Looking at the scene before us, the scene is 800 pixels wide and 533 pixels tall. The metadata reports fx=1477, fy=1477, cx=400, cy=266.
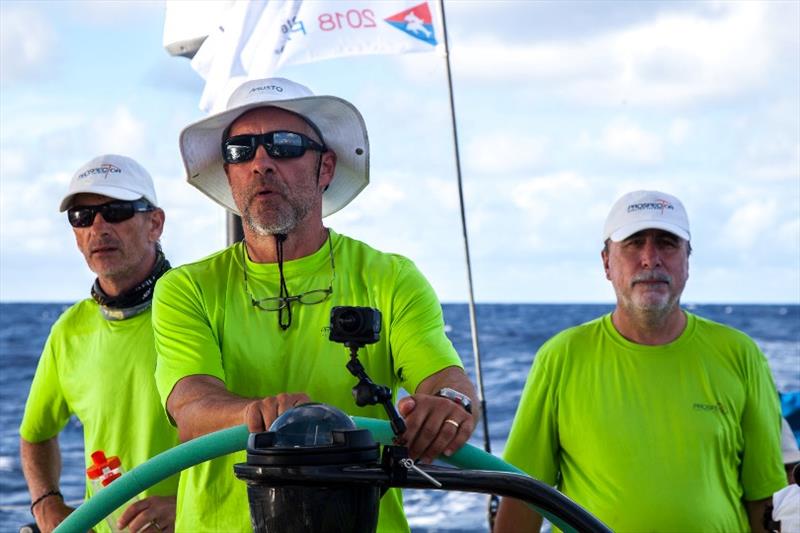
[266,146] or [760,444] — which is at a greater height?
[266,146]

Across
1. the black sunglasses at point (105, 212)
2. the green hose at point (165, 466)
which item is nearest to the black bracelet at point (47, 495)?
the black sunglasses at point (105, 212)

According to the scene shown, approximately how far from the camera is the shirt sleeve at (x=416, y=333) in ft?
12.1

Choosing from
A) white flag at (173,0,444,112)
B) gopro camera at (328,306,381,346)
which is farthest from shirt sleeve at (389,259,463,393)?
white flag at (173,0,444,112)

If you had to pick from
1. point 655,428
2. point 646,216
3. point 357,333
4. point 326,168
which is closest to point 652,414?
point 655,428

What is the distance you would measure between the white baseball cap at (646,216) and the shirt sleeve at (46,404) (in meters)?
2.15

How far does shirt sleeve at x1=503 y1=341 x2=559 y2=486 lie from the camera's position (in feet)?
17.4

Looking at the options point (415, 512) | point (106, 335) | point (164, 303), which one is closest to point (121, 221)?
point (106, 335)

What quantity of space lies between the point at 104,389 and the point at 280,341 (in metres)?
1.48

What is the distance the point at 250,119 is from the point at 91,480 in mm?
1650

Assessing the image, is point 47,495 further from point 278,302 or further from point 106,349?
point 278,302

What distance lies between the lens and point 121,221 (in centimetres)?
548

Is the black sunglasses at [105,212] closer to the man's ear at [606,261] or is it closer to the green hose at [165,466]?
the man's ear at [606,261]

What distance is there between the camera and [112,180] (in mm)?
5449

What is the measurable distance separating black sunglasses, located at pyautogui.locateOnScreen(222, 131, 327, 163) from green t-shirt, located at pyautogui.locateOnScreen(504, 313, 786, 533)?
1.82m
